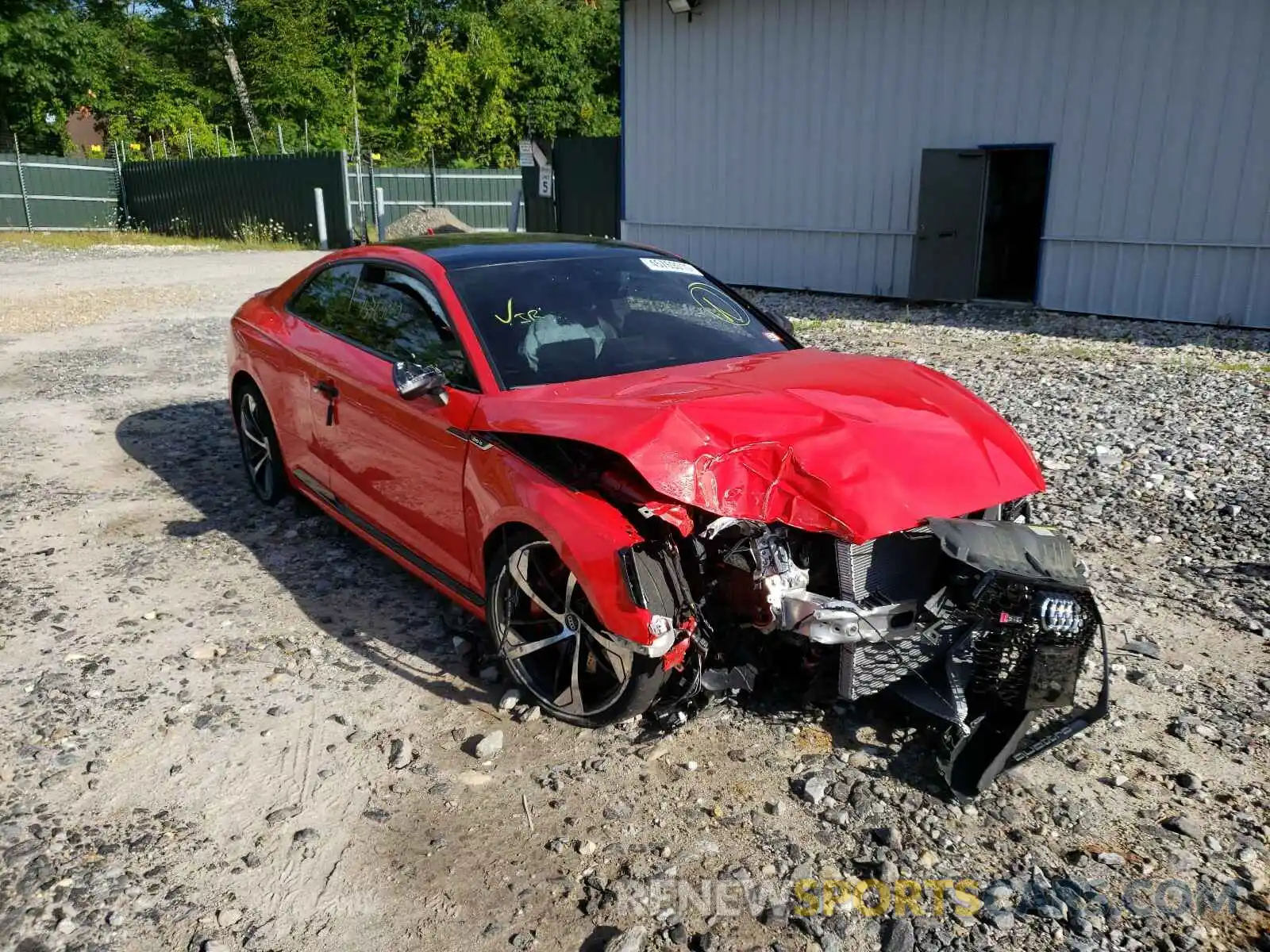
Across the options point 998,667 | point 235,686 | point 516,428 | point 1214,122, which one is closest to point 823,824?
point 998,667

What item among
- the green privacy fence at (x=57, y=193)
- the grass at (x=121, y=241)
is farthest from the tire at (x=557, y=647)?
the green privacy fence at (x=57, y=193)

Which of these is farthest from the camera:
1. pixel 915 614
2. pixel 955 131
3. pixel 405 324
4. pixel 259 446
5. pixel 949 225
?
pixel 949 225

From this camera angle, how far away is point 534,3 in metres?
42.8

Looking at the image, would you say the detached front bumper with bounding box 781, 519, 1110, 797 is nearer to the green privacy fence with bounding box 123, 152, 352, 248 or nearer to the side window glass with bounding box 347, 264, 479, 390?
the side window glass with bounding box 347, 264, 479, 390

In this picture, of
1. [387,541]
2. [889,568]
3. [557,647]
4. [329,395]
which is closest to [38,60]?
[329,395]

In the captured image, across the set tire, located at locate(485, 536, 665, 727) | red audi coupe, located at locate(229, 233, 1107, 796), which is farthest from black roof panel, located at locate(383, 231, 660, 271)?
tire, located at locate(485, 536, 665, 727)

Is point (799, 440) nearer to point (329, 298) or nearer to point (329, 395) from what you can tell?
point (329, 395)

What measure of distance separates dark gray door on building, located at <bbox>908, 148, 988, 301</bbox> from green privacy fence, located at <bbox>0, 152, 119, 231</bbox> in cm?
2625

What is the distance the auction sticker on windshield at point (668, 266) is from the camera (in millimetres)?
4802

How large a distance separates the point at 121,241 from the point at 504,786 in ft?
95.9

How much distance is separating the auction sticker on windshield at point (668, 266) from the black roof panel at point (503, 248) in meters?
0.13

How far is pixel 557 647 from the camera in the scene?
372 centimetres

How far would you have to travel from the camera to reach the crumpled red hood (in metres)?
3.08

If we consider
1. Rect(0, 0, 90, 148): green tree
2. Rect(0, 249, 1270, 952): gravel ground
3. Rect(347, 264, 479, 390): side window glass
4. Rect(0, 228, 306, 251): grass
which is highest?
Rect(0, 0, 90, 148): green tree
